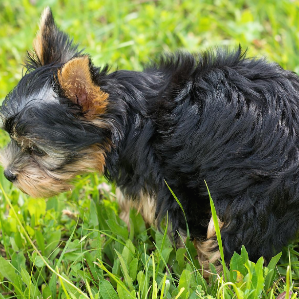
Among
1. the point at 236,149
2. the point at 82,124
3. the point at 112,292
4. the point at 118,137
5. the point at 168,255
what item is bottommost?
the point at 168,255

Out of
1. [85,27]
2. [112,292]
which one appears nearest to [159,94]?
[112,292]

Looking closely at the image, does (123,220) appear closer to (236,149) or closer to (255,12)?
(236,149)

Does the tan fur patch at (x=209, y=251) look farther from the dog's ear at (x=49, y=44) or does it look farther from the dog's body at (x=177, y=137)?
the dog's ear at (x=49, y=44)

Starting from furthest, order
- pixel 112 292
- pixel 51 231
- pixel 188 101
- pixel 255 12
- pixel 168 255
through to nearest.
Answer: pixel 255 12, pixel 51 231, pixel 168 255, pixel 188 101, pixel 112 292

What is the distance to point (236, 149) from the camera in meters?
2.39

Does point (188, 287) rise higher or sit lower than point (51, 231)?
lower

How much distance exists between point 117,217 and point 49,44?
1332 millimetres

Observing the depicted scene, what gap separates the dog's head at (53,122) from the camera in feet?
8.12

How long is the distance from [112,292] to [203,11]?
Result: 170 inches

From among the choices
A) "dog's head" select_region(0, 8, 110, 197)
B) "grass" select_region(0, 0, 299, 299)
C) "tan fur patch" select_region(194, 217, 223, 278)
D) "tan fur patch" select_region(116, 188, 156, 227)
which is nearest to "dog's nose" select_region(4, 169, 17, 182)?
"dog's head" select_region(0, 8, 110, 197)

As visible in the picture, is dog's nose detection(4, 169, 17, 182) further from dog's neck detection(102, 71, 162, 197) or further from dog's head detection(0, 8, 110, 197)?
dog's neck detection(102, 71, 162, 197)

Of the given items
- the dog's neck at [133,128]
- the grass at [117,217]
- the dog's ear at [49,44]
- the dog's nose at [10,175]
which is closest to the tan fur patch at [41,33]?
the dog's ear at [49,44]

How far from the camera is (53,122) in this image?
8.31 feet

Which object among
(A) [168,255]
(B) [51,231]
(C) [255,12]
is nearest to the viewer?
(A) [168,255]
